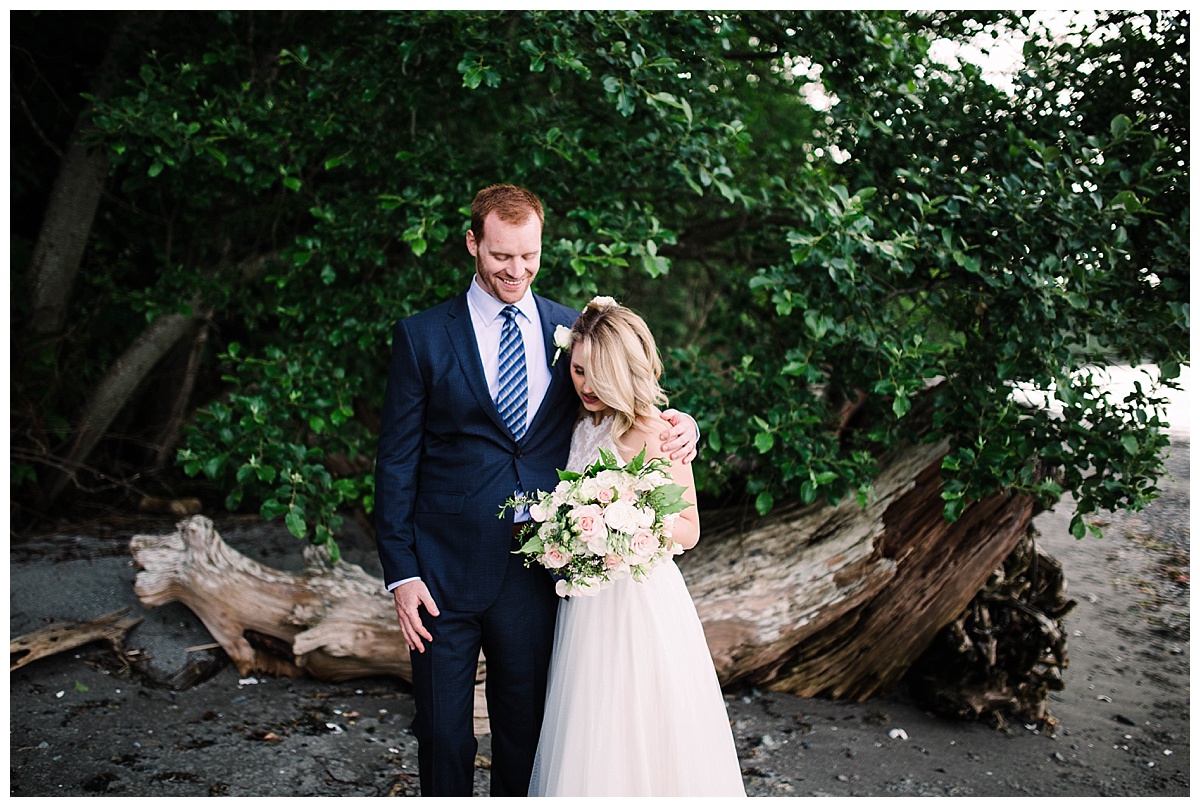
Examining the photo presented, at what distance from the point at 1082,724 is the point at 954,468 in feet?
5.29

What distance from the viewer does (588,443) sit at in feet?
9.00

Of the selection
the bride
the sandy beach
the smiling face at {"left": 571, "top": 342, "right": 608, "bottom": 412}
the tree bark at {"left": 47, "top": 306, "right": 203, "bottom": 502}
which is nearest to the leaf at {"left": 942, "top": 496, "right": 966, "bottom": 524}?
the sandy beach

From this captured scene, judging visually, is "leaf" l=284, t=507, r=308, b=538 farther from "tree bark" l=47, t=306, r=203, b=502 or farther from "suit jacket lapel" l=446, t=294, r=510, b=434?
"tree bark" l=47, t=306, r=203, b=502

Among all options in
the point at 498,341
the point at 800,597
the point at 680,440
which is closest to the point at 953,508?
the point at 800,597

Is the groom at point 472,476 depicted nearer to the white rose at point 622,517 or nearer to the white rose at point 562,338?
the white rose at point 562,338

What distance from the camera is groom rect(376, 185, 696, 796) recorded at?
8.77 ft

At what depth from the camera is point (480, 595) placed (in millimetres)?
2695

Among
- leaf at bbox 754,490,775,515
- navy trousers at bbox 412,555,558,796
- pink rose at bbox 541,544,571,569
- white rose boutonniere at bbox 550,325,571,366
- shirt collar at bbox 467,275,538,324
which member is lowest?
navy trousers at bbox 412,555,558,796

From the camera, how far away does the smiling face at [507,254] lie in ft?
8.51

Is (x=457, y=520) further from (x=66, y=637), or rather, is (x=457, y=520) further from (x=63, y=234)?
(x=63, y=234)

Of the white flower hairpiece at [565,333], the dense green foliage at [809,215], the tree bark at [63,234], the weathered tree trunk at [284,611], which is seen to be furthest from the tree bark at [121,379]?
the white flower hairpiece at [565,333]

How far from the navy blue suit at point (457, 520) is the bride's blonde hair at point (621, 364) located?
0.24 metres

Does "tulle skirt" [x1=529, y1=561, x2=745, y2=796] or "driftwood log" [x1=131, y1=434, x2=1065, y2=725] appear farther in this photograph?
"driftwood log" [x1=131, y1=434, x2=1065, y2=725]

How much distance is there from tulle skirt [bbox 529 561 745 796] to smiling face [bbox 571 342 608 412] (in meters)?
0.51
